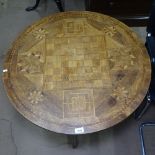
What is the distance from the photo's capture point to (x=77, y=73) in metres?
1.52

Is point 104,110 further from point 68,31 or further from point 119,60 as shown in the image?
point 68,31

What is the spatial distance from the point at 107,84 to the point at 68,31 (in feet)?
1.58

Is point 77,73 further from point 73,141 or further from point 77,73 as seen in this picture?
point 73,141

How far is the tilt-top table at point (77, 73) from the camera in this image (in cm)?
139

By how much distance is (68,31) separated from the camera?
5.65ft

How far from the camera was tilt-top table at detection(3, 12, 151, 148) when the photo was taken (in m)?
1.39

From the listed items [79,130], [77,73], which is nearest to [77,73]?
[77,73]

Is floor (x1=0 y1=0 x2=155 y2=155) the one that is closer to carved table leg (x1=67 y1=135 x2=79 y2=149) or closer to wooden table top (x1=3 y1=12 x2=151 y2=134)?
carved table leg (x1=67 y1=135 x2=79 y2=149)

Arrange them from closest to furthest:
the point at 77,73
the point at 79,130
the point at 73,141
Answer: the point at 79,130 → the point at 77,73 → the point at 73,141

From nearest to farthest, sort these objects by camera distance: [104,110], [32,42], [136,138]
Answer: [104,110] < [32,42] < [136,138]

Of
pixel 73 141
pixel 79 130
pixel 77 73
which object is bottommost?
pixel 73 141

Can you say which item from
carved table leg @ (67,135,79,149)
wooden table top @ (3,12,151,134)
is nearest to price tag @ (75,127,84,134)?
wooden table top @ (3,12,151,134)

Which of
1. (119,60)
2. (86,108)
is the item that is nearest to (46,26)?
(119,60)

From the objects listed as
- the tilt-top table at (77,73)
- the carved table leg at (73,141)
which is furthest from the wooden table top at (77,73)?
the carved table leg at (73,141)
